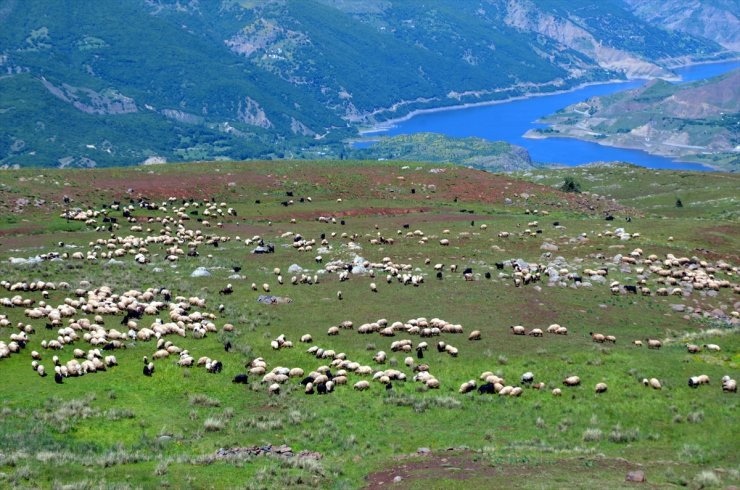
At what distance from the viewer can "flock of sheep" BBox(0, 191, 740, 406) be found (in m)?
47.3

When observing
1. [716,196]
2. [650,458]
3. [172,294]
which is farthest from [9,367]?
[716,196]

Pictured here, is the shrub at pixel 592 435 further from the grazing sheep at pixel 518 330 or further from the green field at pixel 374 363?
the grazing sheep at pixel 518 330

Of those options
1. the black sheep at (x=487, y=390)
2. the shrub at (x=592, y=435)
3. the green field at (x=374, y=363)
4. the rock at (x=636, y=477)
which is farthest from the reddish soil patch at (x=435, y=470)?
the black sheep at (x=487, y=390)

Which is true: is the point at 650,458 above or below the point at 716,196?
above

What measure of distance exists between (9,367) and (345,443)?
18960 mm

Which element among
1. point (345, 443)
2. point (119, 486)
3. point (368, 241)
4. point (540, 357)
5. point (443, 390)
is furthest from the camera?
point (368, 241)

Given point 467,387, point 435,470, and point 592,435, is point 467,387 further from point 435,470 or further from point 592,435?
point 435,470

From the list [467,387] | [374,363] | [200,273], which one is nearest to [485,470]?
[467,387]

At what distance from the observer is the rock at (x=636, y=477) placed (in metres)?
33.7

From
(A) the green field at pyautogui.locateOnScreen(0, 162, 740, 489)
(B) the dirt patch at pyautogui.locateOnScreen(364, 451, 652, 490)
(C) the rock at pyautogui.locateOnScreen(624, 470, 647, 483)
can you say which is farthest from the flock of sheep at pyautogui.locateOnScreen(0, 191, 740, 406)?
(C) the rock at pyautogui.locateOnScreen(624, 470, 647, 483)

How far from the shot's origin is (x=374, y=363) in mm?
49656

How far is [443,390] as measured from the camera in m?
46.1

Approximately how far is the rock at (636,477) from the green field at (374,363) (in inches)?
19.0

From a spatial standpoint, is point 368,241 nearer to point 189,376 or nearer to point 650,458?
point 189,376
